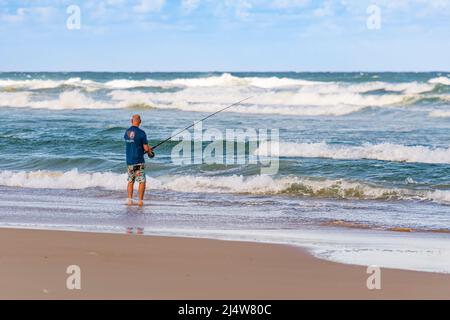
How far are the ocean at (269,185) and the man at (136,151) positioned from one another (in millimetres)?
396

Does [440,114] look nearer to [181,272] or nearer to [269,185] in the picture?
[269,185]

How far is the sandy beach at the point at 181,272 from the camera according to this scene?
601cm

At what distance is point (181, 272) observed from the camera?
6727 millimetres

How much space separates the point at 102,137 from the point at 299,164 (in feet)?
21.0

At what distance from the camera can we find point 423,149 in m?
16.7

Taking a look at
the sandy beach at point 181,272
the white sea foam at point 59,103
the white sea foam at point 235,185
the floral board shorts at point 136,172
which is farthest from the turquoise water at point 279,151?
the sandy beach at point 181,272

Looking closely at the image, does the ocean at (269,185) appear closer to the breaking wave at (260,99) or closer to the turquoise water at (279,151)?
the turquoise water at (279,151)

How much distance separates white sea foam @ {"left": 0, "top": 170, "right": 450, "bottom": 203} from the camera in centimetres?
1285

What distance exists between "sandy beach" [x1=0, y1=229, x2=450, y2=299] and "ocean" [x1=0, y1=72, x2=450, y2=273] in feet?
1.90

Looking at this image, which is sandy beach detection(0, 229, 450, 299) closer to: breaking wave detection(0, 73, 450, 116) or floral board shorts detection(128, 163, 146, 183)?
floral board shorts detection(128, 163, 146, 183)

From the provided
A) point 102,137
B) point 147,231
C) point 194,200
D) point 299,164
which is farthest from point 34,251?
point 102,137

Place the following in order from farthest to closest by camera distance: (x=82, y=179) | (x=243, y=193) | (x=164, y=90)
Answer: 1. (x=164, y=90)
2. (x=82, y=179)
3. (x=243, y=193)

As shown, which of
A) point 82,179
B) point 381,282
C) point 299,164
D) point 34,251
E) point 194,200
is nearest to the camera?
point 381,282
